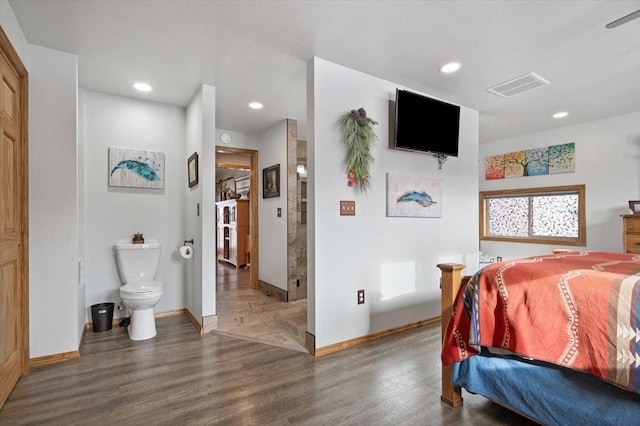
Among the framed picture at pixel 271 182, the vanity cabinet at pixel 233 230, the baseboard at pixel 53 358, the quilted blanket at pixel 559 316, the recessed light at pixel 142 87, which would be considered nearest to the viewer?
the quilted blanket at pixel 559 316

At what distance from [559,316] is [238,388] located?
A: 187 centimetres

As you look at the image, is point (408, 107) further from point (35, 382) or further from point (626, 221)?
point (35, 382)

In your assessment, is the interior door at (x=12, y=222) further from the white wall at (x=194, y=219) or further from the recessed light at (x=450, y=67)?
the recessed light at (x=450, y=67)

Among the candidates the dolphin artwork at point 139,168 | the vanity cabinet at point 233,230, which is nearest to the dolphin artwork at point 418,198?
the dolphin artwork at point 139,168

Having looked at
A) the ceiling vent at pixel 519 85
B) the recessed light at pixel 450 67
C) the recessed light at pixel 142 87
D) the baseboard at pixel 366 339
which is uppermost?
the recessed light at pixel 450 67

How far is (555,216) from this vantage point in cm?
491

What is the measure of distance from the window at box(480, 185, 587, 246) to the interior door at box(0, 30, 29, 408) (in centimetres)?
609

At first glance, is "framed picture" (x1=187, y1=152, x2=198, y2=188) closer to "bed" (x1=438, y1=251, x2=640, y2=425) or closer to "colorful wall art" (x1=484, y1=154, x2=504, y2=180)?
"bed" (x1=438, y1=251, x2=640, y2=425)

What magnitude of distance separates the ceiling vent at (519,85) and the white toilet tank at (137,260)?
3.85 meters

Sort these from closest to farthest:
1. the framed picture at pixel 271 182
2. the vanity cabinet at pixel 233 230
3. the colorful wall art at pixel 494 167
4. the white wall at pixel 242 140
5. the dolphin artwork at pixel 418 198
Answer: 1. the dolphin artwork at pixel 418 198
2. the framed picture at pixel 271 182
3. the white wall at pixel 242 140
4. the colorful wall art at pixel 494 167
5. the vanity cabinet at pixel 233 230

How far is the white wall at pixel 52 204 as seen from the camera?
2422mm

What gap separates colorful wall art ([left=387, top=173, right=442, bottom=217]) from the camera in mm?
3146

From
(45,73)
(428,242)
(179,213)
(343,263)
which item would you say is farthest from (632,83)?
(45,73)

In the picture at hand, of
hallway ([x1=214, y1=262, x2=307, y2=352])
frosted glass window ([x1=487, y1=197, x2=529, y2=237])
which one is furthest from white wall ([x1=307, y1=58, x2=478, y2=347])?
frosted glass window ([x1=487, y1=197, x2=529, y2=237])
